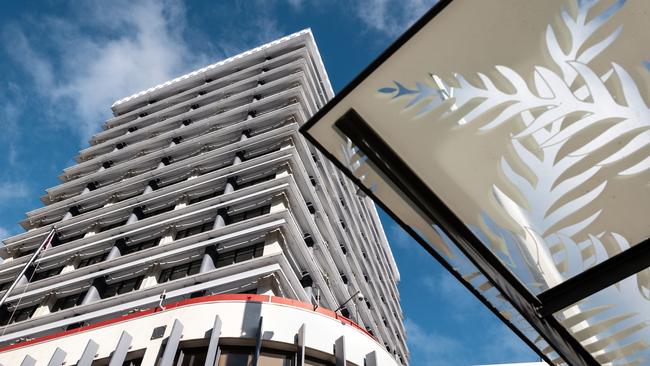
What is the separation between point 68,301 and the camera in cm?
2841

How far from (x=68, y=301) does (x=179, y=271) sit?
24.0ft

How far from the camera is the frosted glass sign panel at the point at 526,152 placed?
374cm

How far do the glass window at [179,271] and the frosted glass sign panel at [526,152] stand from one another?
2341cm

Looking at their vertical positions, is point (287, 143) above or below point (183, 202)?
above

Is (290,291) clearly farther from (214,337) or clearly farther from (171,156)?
(171,156)

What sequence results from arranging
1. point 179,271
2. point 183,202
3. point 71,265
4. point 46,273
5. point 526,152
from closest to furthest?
1. point 526,152
2. point 179,271
3. point 71,265
4. point 46,273
5. point 183,202

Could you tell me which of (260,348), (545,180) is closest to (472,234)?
(545,180)

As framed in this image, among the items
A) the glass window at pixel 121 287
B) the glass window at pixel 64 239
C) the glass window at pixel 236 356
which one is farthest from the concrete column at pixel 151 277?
the glass window at pixel 236 356

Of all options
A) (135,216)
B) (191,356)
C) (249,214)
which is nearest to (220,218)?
(249,214)

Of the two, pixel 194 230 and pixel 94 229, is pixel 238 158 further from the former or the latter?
pixel 94 229

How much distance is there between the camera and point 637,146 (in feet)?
12.5

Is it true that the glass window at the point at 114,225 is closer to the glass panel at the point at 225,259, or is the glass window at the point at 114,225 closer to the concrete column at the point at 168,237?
the concrete column at the point at 168,237

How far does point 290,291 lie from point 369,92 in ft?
64.2

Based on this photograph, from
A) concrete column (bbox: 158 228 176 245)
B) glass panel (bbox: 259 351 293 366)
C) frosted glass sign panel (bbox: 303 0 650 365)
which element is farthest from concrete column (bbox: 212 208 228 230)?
frosted glass sign panel (bbox: 303 0 650 365)
